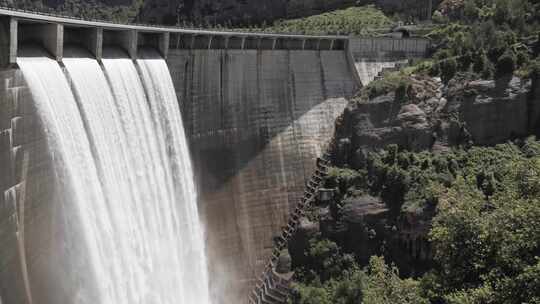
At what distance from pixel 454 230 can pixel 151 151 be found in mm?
15831

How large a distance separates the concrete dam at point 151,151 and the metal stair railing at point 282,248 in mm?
561

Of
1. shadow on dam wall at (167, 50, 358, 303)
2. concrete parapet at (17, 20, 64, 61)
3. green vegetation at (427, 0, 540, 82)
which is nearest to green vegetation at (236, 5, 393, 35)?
green vegetation at (427, 0, 540, 82)

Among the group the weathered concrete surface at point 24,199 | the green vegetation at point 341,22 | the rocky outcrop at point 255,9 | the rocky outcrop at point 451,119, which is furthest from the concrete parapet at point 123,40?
the rocky outcrop at point 255,9

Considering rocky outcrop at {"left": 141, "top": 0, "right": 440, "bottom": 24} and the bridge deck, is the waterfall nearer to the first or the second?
the bridge deck

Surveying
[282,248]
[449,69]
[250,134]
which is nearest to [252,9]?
[449,69]

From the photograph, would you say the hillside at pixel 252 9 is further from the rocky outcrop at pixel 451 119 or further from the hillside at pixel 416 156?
the rocky outcrop at pixel 451 119

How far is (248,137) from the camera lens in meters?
→ 44.3

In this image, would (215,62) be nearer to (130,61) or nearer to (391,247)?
(130,61)

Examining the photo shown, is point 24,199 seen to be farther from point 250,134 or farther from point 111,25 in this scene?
point 250,134

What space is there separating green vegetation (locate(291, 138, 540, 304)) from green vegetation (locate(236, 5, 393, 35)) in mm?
22809

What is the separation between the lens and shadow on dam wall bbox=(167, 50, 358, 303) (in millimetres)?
41000

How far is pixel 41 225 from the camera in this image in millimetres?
24219

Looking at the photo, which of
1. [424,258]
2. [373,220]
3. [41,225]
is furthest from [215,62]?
[41,225]

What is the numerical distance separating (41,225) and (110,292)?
5.08m
